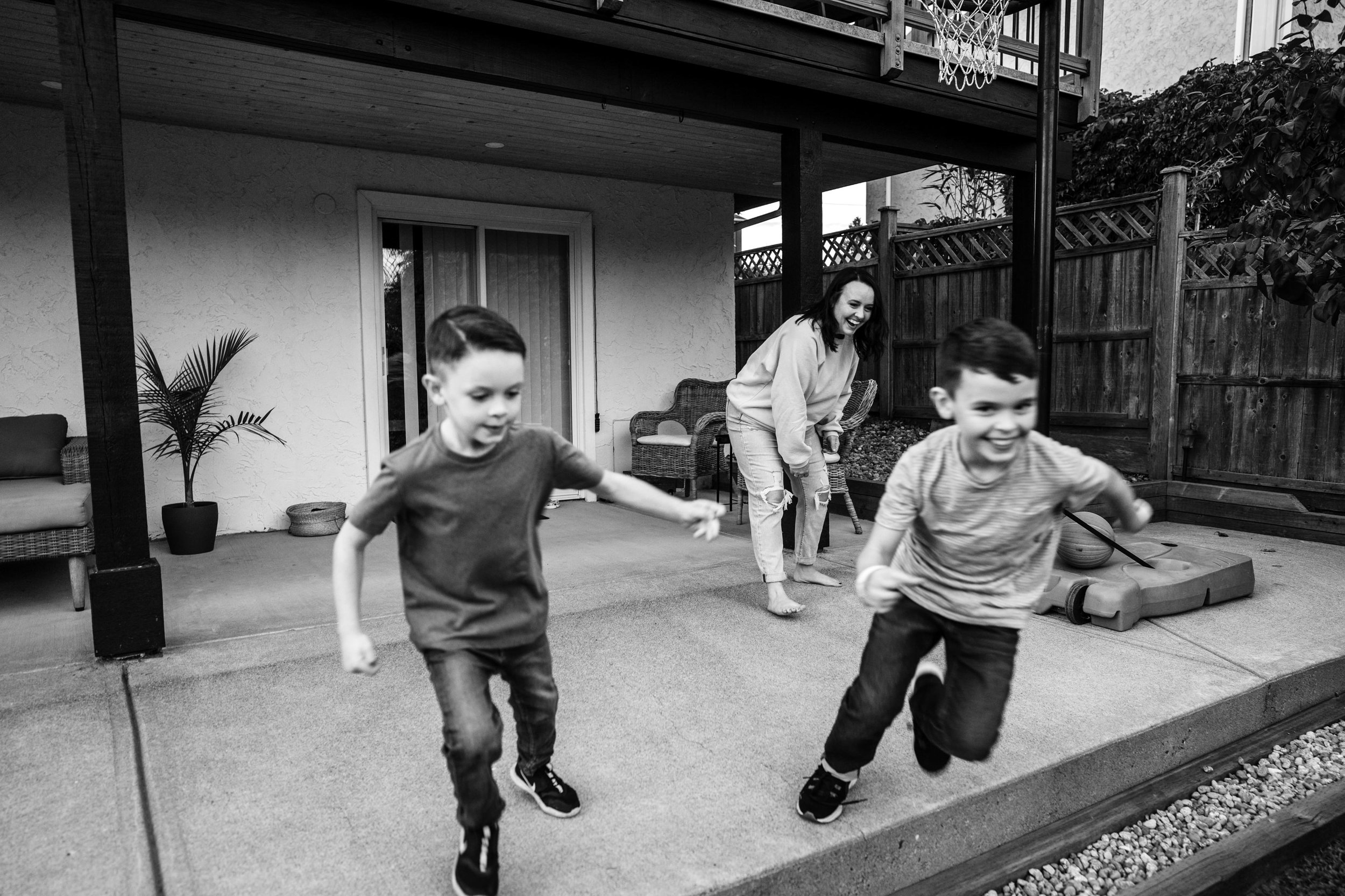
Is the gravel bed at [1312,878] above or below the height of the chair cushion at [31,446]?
below

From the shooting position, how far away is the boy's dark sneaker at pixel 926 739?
225 cm

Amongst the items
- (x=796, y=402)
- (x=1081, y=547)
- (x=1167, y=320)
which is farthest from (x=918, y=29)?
(x=1081, y=547)

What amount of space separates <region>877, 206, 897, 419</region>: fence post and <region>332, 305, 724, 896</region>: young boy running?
7.14 metres

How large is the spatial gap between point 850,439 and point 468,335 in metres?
4.63

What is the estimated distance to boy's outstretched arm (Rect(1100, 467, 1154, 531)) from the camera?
200cm

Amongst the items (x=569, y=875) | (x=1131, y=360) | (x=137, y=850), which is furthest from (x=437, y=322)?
(x=1131, y=360)

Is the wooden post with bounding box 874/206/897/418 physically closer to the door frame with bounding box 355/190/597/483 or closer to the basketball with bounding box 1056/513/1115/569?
the door frame with bounding box 355/190/597/483

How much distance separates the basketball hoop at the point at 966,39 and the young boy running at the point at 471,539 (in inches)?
170

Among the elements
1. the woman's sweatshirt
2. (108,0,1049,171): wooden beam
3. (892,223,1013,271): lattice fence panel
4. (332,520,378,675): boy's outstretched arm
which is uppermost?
(108,0,1049,171): wooden beam

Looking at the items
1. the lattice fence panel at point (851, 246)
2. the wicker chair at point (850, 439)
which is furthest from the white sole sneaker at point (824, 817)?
the lattice fence panel at point (851, 246)

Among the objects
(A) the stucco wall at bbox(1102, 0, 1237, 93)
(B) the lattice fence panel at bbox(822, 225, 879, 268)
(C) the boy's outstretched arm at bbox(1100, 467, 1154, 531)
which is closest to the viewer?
(C) the boy's outstretched arm at bbox(1100, 467, 1154, 531)

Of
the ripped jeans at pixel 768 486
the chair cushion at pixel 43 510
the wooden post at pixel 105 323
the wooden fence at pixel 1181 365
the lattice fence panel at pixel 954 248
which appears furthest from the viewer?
the lattice fence panel at pixel 954 248

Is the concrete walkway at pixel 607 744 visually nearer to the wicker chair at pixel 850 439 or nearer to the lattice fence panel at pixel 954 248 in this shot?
the wicker chair at pixel 850 439

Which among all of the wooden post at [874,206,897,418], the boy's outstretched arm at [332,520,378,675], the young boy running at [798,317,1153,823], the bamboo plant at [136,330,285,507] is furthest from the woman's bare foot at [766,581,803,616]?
the wooden post at [874,206,897,418]
